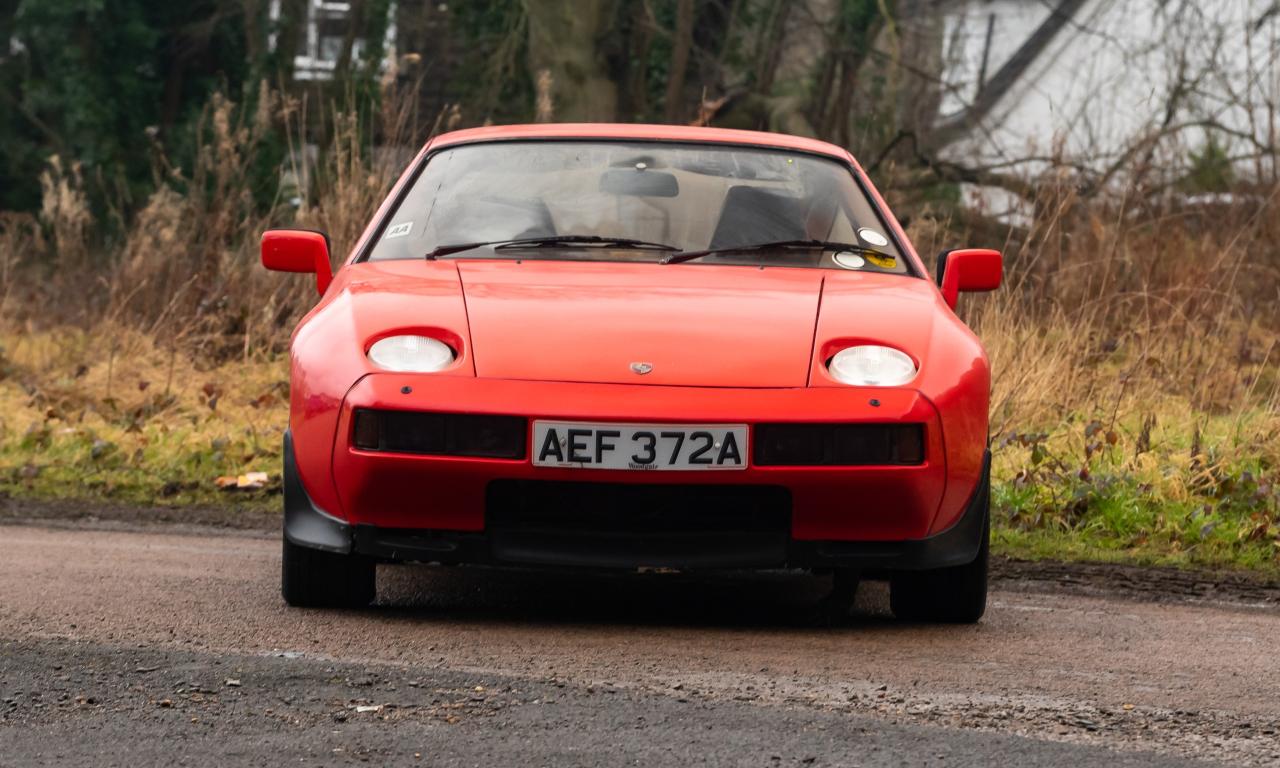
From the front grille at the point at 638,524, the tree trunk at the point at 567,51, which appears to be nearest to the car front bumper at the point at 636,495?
the front grille at the point at 638,524

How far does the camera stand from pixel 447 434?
14.9 ft

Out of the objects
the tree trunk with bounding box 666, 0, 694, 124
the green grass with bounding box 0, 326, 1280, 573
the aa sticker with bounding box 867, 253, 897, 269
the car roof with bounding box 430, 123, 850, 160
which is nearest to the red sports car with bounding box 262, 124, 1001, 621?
the aa sticker with bounding box 867, 253, 897, 269

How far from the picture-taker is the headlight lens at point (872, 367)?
4.70 metres

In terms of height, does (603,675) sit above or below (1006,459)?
above

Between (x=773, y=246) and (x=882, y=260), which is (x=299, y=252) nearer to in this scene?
(x=773, y=246)

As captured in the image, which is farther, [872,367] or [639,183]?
[639,183]

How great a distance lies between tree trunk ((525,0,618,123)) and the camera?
18188 mm

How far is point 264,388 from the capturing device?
10.4 metres

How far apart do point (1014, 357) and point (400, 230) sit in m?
4.34

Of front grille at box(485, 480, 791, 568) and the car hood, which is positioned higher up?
the car hood

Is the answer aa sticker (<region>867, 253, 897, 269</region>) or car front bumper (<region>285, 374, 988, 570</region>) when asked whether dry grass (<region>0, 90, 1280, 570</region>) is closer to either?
aa sticker (<region>867, 253, 897, 269</region>)

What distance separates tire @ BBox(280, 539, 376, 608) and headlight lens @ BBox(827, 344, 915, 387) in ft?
4.33

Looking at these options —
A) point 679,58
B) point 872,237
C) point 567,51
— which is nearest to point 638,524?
point 872,237

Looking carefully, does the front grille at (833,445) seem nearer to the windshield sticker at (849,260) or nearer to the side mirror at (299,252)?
the windshield sticker at (849,260)
